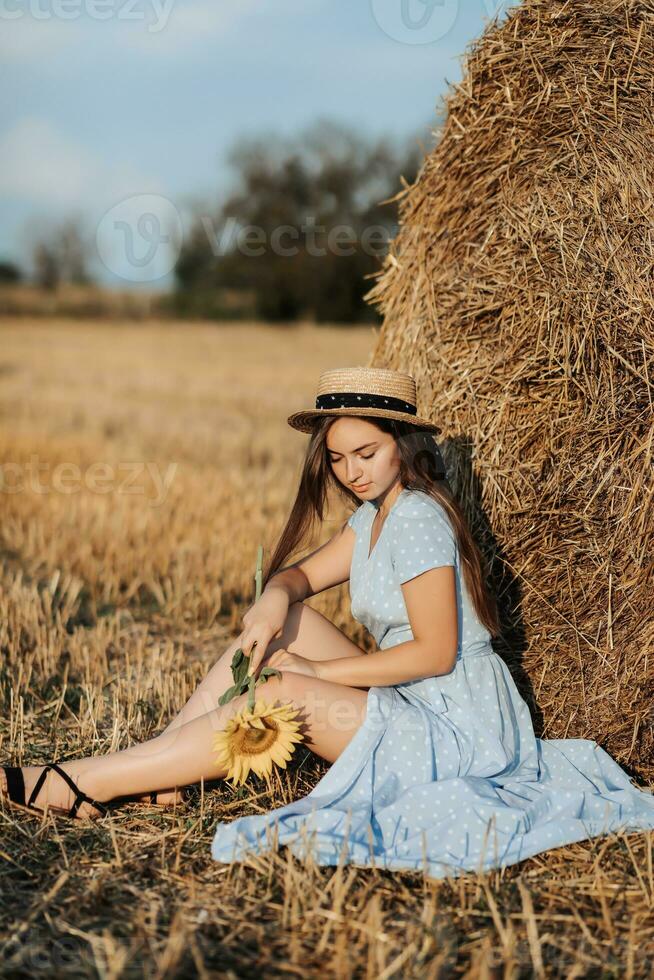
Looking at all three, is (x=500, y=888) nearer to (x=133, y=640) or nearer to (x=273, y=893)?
(x=273, y=893)

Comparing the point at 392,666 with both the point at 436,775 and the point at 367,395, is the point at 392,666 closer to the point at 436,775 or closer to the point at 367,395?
the point at 436,775

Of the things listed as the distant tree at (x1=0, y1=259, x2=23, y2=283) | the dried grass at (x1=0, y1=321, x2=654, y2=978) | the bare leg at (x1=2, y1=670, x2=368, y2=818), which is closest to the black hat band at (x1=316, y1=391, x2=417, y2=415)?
the bare leg at (x1=2, y1=670, x2=368, y2=818)

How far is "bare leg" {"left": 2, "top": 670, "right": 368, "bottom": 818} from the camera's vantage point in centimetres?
305

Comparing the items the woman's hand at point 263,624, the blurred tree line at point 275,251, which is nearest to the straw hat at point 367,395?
the woman's hand at point 263,624

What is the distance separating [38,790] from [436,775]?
1.14 meters

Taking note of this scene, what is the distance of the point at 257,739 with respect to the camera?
119 inches

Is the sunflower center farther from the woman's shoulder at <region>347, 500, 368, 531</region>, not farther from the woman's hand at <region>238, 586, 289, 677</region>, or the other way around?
the woman's shoulder at <region>347, 500, 368, 531</region>

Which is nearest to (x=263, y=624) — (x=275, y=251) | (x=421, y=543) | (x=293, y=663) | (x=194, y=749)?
(x=293, y=663)

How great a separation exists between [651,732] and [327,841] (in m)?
1.28

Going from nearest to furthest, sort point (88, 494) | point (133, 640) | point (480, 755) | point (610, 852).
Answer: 1. point (610, 852)
2. point (480, 755)
3. point (133, 640)
4. point (88, 494)

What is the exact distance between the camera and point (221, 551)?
5609 millimetres

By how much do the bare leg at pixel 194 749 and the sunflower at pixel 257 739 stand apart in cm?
5

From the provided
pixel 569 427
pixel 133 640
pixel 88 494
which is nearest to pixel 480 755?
pixel 569 427

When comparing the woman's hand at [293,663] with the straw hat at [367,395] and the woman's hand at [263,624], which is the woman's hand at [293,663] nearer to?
the woman's hand at [263,624]
